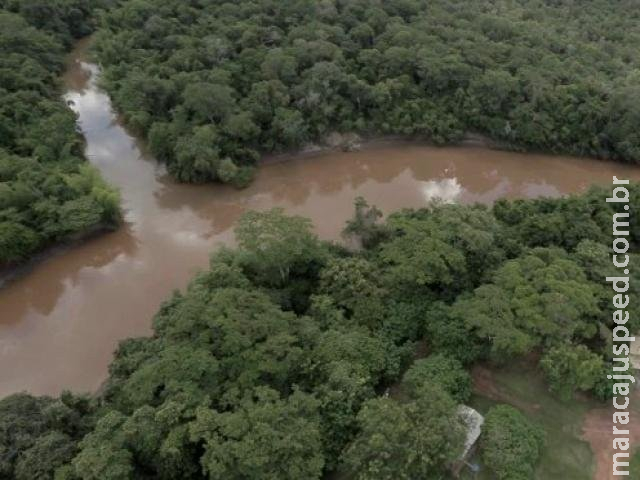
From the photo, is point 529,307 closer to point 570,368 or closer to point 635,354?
point 570,368

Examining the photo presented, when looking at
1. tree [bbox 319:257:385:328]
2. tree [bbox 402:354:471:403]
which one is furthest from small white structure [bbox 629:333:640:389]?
tree [bbox 319:257:385:328]

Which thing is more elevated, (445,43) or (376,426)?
(445,43)

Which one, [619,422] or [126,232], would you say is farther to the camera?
[126,232]

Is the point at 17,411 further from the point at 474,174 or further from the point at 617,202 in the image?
the point at 474,174

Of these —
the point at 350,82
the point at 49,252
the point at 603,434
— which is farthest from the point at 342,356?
the point at 350,82

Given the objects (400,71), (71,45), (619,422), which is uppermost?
(71,45)

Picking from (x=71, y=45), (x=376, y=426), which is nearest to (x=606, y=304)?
(x=376, y=426)

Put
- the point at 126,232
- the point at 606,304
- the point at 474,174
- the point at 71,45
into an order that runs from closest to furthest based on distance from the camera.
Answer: the point at 606,304, the point at 126,232, the point at 474,174, the point at 71,45

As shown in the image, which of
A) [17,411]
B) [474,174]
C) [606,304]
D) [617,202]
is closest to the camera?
[17,411]
